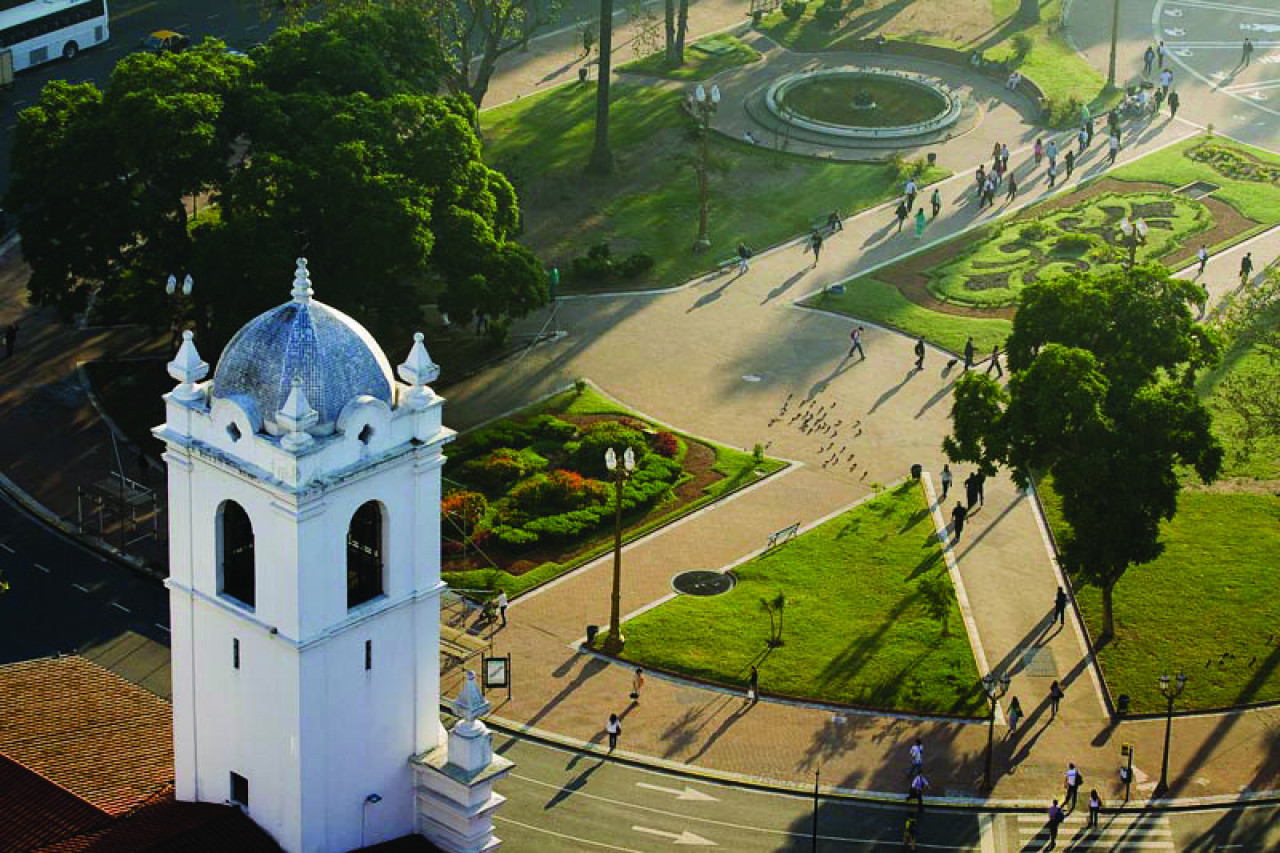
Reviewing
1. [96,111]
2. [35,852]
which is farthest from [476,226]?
[35,852]

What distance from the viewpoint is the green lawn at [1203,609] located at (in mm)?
82562

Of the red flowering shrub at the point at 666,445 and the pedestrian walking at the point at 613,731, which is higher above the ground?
the red flowering shrub at the point at 666,445

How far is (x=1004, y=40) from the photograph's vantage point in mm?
148000

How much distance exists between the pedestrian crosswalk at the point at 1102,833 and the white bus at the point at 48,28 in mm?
80755

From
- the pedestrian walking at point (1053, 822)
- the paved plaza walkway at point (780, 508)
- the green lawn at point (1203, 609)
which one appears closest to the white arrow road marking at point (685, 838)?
the paved plaza walkway at point (780, 508)

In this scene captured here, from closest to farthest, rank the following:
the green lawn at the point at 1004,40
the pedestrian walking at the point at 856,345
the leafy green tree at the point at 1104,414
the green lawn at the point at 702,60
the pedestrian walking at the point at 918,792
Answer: the pedestrian walking at the point at 918,792
the leafy green tree at the point at 1104,414
the pedestrian walking at the point at 856,345
the green lawn at the point at 1004,40
the green lawn at the point at 702,60

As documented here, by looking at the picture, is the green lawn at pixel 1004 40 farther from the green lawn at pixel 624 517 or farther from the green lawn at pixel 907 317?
the green lawn at pixel 624 517

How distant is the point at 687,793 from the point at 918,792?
7488 mm

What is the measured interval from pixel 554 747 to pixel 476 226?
92.6 feet

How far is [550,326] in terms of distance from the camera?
10862 centimetres

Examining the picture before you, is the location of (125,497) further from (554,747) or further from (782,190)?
(782,190)

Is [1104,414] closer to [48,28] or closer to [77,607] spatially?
[77,607]

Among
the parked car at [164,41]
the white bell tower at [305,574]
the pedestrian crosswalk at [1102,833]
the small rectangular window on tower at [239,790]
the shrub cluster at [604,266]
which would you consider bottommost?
the pedestrian crosswalk at [1102,833]

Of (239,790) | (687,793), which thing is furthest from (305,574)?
(687,793)
